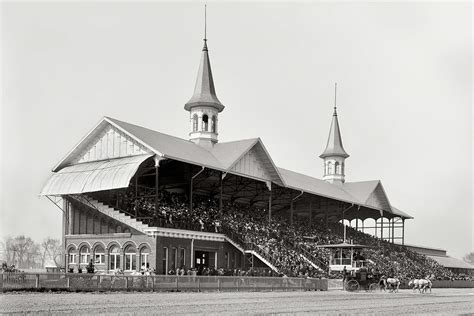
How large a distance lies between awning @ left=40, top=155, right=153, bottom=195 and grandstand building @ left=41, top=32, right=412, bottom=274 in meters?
0.09

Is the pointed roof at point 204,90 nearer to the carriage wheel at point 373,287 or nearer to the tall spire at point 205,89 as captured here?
the tall spire at point 205,89

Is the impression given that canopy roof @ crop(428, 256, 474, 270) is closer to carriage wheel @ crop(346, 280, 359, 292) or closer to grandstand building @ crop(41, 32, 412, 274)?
grandstand building @ crop(41, 32, 412, 274)

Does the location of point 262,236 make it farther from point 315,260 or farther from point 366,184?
point 366,184

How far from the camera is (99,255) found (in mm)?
44906

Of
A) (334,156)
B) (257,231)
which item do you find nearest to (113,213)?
(257,231)

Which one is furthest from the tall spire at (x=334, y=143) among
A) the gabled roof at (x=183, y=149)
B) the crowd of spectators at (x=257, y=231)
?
the gabled roof at (x=183, y=149)

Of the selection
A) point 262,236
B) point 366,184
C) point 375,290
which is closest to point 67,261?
point 262,236

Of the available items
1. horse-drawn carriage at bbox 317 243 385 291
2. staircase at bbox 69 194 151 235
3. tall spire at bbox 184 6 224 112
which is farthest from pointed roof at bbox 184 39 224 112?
horse-drawn carriage at bbox 317 243 385 291

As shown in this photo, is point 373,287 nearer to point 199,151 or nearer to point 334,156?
point 199,151

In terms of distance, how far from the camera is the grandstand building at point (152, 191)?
43.1m

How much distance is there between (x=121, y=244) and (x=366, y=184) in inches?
1539

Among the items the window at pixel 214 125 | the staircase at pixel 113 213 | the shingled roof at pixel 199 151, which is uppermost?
the window at pixel 214 125

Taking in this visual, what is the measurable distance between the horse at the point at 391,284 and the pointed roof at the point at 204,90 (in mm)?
22696

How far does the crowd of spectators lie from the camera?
4556cm
